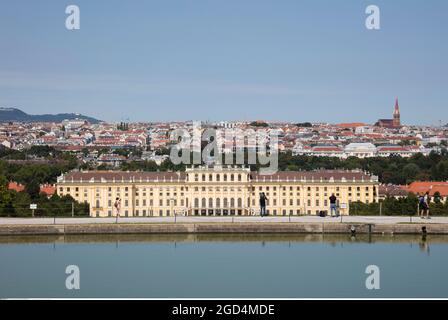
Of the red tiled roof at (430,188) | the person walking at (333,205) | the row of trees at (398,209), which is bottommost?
the red tiled roof at (430,188)

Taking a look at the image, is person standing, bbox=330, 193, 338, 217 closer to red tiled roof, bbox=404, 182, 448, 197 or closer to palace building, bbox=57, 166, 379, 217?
palace building, bbox=57, 166, 379, 217

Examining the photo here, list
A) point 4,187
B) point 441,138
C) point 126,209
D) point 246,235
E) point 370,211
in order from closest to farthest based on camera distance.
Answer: point 246,235, point 370,211, point 4,187, point 126,209, point 441,138

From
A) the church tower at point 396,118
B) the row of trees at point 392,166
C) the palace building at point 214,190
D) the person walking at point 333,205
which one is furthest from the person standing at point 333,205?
the church tower at point 396,118

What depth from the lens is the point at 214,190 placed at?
162ft

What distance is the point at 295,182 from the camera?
48.6 m

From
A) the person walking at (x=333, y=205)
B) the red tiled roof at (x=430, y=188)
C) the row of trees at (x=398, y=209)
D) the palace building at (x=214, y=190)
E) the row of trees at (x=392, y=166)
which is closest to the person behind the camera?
the person walking at (x=333, y=205)

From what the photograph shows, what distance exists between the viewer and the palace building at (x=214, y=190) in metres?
48.2

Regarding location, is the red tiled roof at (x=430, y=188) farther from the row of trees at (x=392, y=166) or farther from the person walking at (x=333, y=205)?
the person walking at (x=333, y=205)

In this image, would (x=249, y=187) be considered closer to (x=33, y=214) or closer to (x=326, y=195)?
(x=326, y=195)

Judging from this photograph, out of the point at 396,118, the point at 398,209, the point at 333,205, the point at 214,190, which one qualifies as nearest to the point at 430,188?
the point at 214,190

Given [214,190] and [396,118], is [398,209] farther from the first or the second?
[396,118]
